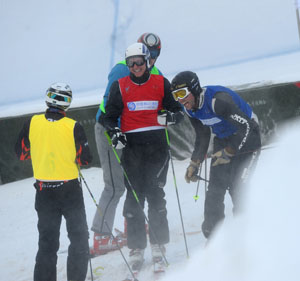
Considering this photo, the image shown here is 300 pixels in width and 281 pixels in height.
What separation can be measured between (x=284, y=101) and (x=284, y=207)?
5.28m

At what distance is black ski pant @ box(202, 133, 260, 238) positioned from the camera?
3549mm

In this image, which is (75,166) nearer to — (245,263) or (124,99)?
(124,99)

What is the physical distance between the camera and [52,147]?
3215mm

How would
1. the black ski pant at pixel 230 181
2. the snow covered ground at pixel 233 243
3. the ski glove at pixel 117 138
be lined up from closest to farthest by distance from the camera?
1. the snow covered ground at pixel 233 243
2. the ski glove at pixel 117 138
3. the black ski pant at pixel 230 181

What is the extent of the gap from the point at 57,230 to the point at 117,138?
0.95m

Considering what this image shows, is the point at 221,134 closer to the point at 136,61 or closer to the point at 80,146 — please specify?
the point at 136,61

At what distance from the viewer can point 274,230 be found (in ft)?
9.10

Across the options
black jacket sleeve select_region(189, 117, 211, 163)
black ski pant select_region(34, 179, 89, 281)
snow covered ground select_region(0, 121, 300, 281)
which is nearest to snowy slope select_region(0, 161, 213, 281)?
snow covered ground select_region(0, 121, 300, 281)

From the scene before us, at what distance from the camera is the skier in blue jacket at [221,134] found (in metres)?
3.32

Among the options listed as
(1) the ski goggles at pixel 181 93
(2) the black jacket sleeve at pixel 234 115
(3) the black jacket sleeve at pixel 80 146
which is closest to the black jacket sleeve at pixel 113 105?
(3) the black jacket sleeve at pixel 80 146

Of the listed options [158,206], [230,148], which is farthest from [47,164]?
[230,148]

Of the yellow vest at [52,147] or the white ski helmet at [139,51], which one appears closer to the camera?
the yellow vest at [52,147]

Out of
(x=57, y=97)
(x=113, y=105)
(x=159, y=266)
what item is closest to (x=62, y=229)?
(x=159, y=266)

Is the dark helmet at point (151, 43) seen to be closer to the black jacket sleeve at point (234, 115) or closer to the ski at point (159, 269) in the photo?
the black jacket sleeve at point (234, 115)
